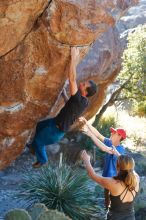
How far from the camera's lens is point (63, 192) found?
10.0m

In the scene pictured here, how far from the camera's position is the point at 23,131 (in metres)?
9.49

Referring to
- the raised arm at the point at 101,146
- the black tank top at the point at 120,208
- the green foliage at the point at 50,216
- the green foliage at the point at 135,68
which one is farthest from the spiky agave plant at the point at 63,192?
the green foliage at the point at 135,68

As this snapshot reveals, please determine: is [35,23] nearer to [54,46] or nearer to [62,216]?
[54,46]

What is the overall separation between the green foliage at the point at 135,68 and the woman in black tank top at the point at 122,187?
491 inches

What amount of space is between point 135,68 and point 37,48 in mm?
11840

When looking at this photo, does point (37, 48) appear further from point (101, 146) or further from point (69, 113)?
point (101, 146)

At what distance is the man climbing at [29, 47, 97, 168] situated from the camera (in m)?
7.93

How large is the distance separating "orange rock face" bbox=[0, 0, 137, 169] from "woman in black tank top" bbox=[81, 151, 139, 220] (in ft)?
7.07

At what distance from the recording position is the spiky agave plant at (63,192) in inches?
389

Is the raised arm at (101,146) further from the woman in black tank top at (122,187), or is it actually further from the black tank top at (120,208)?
the black tank top at (120,208)

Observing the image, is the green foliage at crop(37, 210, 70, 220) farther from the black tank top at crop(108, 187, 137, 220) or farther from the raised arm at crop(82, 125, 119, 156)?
the raised arm at crop(82, 125, 119, 156)

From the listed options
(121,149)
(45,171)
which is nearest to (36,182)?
(45,171)

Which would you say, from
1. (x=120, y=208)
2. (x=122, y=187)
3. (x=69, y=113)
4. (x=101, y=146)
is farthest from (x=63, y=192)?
(x=122, y=187)

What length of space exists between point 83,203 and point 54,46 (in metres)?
3.74
